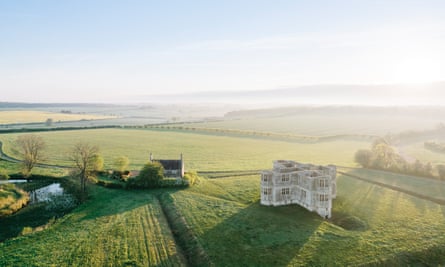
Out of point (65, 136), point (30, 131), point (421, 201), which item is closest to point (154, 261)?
point (421, 201)

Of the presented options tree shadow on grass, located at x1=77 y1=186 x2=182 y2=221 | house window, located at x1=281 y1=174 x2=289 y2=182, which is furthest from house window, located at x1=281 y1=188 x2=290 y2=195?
tree shadow on grass, located at x1=77 y1=186 x2=182 y2=221

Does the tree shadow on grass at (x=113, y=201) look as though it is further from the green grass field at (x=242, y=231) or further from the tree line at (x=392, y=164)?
the tree line at (x=392, y=164)

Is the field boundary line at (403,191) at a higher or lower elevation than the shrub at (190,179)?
lower

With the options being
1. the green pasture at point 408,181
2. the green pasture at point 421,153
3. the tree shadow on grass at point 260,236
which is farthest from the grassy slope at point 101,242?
the green pasture at point 421,153

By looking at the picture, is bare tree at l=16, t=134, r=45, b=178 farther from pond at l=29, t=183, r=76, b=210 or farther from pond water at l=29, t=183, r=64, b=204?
pond at l=29, t=183, r=76, b=210

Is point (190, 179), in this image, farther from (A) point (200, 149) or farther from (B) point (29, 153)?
(A) point (200, 149)

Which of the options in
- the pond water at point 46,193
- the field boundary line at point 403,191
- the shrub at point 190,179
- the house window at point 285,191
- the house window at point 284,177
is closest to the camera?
the house window at point 284,177
